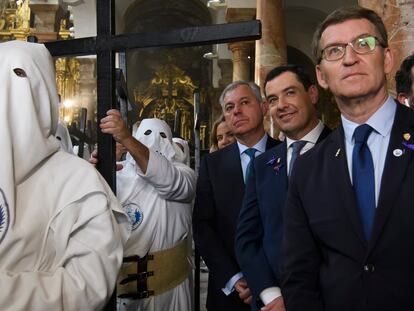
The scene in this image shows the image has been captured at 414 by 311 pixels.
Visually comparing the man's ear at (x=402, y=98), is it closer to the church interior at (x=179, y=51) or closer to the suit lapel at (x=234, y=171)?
the church interior at (x=179, y=51)

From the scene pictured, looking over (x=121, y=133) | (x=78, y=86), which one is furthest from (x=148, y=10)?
(x=121, y=133)

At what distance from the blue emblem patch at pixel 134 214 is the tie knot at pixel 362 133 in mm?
1943

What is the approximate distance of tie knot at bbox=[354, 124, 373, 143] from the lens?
1736 millimetres

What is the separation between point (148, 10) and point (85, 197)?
19187mm

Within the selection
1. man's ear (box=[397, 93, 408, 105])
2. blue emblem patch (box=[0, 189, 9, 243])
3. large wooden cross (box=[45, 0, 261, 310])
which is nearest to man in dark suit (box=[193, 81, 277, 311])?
man's ear (box=[397, 93, 408, 105])

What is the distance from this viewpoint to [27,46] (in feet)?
5.58

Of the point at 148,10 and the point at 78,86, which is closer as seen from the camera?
the point at 78,86

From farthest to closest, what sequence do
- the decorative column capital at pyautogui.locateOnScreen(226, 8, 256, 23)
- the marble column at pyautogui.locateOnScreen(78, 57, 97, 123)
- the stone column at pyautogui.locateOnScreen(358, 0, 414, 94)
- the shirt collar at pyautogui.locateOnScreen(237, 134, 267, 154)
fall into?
the marble column at pyautogui.locateOnScreen(78, 57, 97, 123) → the decorative column capital at pyautogui.locateOnScreen(226, 8, 256, 23) → the stone column at pyautogui.locateOnScreen(358, 0, 414, 94) → the shirt collar at pyautogui.locateOnScreen(237, 134, 267, 154)

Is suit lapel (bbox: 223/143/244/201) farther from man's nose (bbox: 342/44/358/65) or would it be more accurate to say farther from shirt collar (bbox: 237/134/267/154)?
man's nose (bbox: 342/44/358/65)

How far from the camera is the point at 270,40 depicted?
8.73m

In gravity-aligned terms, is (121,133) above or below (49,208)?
above

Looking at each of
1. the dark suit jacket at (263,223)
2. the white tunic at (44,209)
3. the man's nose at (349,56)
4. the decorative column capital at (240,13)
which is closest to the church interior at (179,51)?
the decorative column capital at (240,13)

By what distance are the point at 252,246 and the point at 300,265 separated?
2.42 feet

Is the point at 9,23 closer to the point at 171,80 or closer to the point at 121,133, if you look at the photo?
the point at 171,80
